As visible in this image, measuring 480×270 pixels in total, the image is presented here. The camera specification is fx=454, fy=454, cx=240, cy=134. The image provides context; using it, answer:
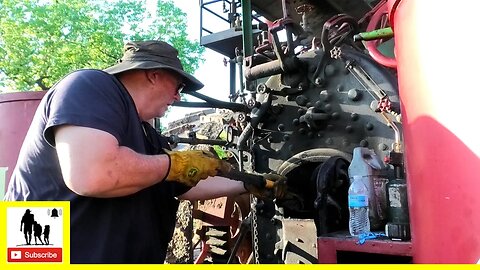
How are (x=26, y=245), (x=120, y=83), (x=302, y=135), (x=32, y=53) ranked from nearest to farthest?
(x=26, y=245) → (x=120, y=83) → (x=302, y=135) → (x=32, y=53)

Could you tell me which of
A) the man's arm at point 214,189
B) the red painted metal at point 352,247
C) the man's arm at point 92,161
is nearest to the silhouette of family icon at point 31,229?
the man's arm at point 92,161

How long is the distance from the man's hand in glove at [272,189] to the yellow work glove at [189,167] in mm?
478

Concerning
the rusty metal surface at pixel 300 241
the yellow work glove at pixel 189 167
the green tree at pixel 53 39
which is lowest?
the rusty metal surface at pixel 300 241

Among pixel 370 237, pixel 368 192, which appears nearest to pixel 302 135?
pixel 368 192

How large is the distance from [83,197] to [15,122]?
5.89ft

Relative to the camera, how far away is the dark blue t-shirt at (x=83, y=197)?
143 centimetres

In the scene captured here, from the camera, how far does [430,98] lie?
1262mm

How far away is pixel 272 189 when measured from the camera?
2.38m

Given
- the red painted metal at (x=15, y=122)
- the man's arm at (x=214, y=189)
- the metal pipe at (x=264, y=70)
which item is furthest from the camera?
the red painted metal at (x=15, y=122)

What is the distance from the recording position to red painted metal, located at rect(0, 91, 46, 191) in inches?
118

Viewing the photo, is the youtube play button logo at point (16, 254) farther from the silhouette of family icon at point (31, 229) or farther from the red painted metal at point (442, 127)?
the red painted metal at point (442, 127)

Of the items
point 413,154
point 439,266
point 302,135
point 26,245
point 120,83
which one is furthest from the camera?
point 302,135

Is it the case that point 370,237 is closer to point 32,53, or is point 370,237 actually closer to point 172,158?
point 172,158

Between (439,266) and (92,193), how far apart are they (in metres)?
1.01
